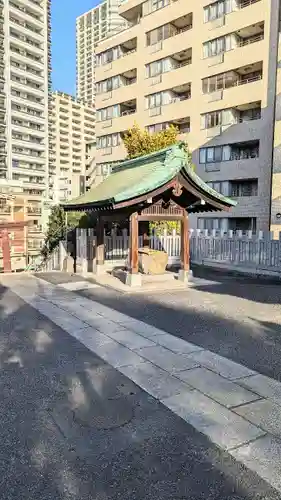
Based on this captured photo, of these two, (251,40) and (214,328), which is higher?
(251,40)

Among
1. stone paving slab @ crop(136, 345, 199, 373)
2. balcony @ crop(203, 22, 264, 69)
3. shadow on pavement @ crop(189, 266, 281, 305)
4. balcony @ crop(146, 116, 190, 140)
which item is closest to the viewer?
stone paving slab @ crop(136, 345, 199, 373)

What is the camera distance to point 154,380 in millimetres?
4941

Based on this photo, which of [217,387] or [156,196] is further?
[156,196]

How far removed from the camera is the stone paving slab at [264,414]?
3833mm

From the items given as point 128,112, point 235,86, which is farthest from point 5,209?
point 235,86

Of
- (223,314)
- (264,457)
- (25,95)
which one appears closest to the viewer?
(264,457)

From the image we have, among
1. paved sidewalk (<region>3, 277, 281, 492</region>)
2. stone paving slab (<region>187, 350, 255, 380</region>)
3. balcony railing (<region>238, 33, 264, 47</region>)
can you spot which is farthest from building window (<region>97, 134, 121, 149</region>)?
stone paving slab (<region>187, 350, 255, 380</region>)

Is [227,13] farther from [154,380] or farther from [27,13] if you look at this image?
[27,13]

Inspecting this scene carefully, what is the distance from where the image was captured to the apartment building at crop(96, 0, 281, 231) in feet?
96.1

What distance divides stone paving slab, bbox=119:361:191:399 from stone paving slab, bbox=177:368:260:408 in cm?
18

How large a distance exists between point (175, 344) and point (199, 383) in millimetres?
1576

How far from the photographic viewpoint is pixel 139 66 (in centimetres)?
3794

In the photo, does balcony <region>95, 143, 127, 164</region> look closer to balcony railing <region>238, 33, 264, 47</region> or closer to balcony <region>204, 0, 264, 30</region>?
balcony <region>204, 0, 264, 30</region>

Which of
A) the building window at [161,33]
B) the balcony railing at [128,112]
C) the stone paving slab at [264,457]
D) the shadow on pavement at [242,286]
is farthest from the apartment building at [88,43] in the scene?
the stone paving slab at [264,457]
